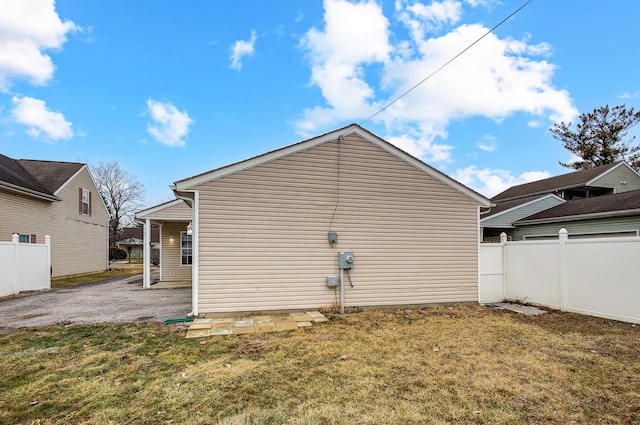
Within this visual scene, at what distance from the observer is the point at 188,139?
60.0ft

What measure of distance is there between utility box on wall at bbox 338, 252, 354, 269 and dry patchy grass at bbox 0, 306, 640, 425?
5.27 ft

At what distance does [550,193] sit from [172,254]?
17803mm

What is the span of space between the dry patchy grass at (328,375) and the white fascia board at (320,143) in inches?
118

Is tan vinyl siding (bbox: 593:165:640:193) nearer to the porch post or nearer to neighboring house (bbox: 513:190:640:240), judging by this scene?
neighboring house (bbox: 513:190:640:240)

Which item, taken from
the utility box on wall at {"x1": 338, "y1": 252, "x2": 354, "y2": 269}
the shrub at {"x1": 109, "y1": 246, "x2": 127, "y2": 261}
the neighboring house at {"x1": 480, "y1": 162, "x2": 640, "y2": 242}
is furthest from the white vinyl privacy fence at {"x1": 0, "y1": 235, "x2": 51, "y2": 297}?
the shrub at {"x1": 109, "y1": 246, "x2": 127, "y2": 261}

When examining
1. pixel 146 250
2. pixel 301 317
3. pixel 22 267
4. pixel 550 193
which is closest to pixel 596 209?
pixel 550 193

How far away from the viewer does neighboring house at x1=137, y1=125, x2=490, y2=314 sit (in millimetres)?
6844

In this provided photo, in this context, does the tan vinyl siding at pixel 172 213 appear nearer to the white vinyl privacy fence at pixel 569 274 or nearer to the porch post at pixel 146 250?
the porch post at pixel 146 250

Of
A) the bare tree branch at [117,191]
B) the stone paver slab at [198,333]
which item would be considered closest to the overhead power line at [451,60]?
the stone paver slab at [198,333]

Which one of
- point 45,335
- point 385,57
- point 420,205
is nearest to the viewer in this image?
point 45,335

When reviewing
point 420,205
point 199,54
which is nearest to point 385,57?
point 420,205

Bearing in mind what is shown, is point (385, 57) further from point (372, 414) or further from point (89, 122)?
point (89, 122)

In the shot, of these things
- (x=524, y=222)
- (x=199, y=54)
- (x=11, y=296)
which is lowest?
(x=11, y=296)

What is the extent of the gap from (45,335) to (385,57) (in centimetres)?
1183
